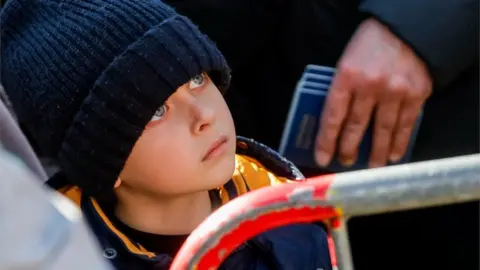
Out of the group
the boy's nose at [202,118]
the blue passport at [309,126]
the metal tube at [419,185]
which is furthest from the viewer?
the blue passport at [309,126]

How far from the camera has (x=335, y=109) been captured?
3.87 feet

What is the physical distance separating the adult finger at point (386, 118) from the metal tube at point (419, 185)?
63 centimetres

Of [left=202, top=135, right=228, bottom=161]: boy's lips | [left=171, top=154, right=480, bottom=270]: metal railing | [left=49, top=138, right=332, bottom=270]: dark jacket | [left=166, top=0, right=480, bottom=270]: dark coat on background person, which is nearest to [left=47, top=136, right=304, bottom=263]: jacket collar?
[left=49, top=138, right=332, bottom=270]: dark jacket

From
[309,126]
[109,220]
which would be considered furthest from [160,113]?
[309,126]

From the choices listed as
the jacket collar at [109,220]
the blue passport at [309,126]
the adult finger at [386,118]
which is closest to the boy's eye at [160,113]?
the jacket collar at [109,220]

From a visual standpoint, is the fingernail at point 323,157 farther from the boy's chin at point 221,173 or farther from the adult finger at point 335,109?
the boy's chin at point 221,173

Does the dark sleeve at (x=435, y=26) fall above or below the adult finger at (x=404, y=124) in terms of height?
above

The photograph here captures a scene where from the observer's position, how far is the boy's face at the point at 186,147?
0.94 m

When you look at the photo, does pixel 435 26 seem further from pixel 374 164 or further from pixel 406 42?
pixel 374 164

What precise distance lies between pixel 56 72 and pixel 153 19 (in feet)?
0.40

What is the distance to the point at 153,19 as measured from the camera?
0.98 m

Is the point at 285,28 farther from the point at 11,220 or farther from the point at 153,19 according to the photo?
the point at 11,220

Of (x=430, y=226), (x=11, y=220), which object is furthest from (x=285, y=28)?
(x=11, y=220)

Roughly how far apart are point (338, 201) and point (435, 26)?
27.0 inches
